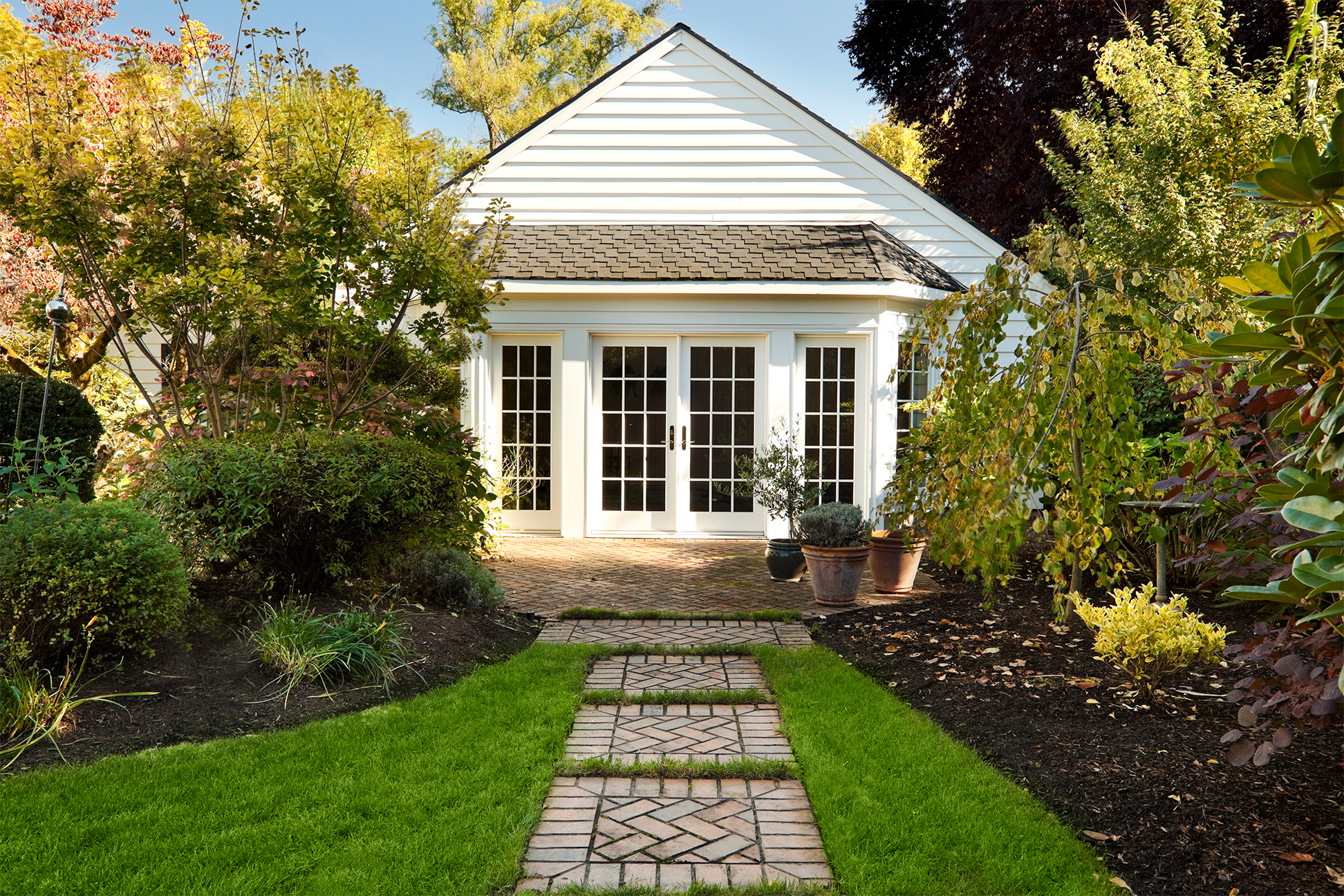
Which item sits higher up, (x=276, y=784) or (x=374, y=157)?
(x=374, y=157)

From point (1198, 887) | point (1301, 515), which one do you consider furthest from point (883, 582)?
point (1301, 515)

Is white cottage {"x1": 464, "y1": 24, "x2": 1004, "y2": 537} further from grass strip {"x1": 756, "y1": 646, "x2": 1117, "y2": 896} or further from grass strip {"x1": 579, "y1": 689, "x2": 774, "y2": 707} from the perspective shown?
grass strip {"x1": 756, "y1": 646, "x2": 1117, "y2": 896}

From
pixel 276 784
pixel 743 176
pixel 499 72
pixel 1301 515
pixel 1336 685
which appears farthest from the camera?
pixel 499 72

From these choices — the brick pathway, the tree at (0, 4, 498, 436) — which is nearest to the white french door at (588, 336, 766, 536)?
the brick pathway

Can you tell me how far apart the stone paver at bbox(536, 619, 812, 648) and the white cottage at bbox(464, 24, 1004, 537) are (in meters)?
3.56

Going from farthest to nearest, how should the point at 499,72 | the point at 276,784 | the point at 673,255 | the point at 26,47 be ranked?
the point at 499,72 → the point at 673,255 → the point at 26,47 → the point at 276,784

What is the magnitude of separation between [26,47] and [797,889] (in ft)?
20.9

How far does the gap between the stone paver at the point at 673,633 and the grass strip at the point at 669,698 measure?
36.9 inches

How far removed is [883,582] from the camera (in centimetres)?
733

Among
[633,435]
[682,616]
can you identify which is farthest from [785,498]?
[633,435]

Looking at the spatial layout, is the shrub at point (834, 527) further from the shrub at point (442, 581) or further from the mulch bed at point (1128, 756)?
the shrub at point (442, 581)

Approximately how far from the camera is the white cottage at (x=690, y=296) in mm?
9609

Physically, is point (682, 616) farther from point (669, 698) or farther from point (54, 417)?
point (54, 417)

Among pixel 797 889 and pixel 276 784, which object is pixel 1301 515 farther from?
pixel 276 784
